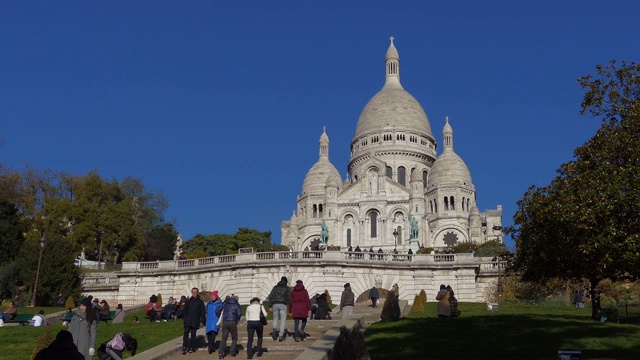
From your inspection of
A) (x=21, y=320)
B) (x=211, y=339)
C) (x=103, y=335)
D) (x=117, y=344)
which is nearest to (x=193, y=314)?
(x=211, y=339)

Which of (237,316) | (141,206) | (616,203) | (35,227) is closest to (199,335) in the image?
(237,316)

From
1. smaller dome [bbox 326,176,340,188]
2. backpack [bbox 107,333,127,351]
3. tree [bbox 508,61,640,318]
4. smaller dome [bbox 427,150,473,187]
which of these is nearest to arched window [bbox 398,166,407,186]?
smaller dome [bbox 427,150,473,187]

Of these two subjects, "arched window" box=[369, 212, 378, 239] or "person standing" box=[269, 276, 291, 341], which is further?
"arched window" box=[369, 212, 378, 239]

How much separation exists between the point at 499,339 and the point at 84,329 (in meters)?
9.39

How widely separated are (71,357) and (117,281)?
40293 mm

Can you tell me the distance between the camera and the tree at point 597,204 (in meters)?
21.9

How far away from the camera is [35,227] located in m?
60.4

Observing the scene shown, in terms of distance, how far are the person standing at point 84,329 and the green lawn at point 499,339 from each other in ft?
19.5

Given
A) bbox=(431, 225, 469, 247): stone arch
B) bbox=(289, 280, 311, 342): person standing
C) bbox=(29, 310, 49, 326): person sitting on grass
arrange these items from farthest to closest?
bbox=(431, 225, 469, 247): stone arch < bbox=(29, 310, 49, 326): person sitting on grass < bbox=(289, 280, 311, 342): person standing

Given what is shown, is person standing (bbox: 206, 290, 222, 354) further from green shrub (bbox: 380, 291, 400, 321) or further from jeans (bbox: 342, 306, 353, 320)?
green shrub (bbox: 380, 291, 400, 321)

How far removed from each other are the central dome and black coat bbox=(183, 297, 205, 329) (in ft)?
309

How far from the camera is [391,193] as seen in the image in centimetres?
9956

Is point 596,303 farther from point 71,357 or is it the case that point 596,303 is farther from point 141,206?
point 141,206

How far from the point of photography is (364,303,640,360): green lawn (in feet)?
52.7
